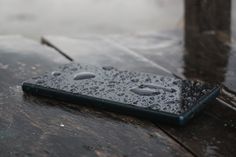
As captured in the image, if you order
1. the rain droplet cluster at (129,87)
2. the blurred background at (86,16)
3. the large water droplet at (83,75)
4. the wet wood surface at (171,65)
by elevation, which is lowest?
the blurred background at (86,16)

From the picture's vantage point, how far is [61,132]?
1.38m

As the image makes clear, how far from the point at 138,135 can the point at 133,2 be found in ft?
23.7

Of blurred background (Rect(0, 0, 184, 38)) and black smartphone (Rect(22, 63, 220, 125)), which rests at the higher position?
black smartphone (Rect(22, 63, 220, 125))

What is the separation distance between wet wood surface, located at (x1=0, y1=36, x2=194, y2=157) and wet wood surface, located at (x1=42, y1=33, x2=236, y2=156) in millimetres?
75

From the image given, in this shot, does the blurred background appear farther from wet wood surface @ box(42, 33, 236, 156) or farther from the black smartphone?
the black smartphone

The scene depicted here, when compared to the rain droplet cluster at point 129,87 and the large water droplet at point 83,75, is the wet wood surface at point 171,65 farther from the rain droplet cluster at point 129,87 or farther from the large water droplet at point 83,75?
the large water droplet at point 83,75

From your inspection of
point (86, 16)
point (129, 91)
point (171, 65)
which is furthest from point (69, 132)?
point (86, 16)

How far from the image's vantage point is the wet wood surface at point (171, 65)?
1304mm

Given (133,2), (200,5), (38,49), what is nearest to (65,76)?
(38,49)

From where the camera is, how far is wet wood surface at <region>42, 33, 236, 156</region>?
130 centimetres

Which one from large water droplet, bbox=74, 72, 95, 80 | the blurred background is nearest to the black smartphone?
large water droplet, bbox=74, 72, 95, 80

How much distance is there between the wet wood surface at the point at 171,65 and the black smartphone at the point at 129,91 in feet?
0.19

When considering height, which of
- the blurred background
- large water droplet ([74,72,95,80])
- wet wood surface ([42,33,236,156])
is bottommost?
the blurred background

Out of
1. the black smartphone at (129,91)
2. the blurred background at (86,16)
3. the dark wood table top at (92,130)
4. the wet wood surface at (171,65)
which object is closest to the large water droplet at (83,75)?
the black smartphone at (129,91)
